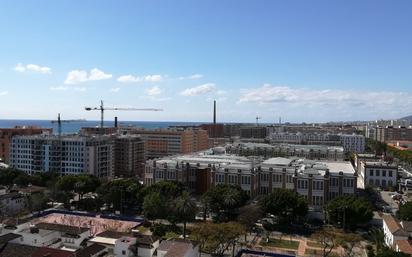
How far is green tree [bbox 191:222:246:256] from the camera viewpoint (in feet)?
143

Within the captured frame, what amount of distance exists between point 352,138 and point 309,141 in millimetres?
20821

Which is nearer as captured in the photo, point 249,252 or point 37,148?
point 249,252

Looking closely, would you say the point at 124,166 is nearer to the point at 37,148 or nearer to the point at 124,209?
the point at 37,148

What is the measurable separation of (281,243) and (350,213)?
10638mm

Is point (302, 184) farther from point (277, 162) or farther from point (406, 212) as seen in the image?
point (406, 212)

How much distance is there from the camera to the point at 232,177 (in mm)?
71000

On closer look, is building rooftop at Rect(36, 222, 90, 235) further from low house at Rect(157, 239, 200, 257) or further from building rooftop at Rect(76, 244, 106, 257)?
low house at Rect(157, 239, 200, 257)

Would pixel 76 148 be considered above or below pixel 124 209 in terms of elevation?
above

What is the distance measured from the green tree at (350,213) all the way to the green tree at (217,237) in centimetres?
1596

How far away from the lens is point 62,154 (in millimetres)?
94125

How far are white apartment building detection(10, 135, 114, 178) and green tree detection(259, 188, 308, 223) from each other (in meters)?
47.8

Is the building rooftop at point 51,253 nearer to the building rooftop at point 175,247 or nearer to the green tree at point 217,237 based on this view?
the building rooftop at point 175,247

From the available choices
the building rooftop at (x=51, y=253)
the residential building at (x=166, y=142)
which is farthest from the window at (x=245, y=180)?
the residential building at (x=166, y=142)

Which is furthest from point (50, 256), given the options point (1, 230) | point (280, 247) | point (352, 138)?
point (352, 138)
